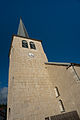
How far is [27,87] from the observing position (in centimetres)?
689

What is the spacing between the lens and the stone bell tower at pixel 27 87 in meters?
5.59

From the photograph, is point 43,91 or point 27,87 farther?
point 43,91

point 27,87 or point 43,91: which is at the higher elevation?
point 27,87

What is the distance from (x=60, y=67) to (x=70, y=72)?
54.8 inches

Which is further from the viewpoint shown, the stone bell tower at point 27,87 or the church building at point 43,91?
the stone bell tower at point 27,87

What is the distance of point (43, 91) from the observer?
7238mm

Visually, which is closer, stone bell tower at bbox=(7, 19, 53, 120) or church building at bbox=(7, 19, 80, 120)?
church building at bbox=(7, 19, 80, 120)

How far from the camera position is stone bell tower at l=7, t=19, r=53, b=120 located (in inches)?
220

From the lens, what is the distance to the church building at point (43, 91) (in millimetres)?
5426

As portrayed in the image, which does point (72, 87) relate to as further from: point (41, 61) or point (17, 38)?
point (17, 38)

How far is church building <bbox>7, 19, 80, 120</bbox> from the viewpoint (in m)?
5.43

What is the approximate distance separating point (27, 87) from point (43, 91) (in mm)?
1675

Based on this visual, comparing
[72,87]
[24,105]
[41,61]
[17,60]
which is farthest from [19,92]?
[41,61]

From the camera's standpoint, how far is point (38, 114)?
5727mm
